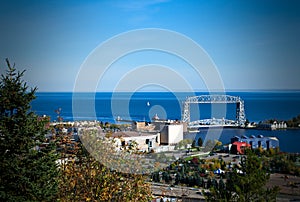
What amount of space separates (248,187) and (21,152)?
178 cm

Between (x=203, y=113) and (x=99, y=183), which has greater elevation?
(x=99, y=183)

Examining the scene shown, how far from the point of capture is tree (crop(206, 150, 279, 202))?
3.11 m

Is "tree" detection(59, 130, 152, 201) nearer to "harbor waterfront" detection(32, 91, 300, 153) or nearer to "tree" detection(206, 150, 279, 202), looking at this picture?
"tree" detection(206, 150, 279, 202)

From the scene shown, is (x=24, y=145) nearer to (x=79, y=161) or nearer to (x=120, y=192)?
(x=79, y=161)

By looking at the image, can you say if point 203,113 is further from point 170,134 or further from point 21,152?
point 21,152

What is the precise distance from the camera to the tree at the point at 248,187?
122 inches

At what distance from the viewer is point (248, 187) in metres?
3.12

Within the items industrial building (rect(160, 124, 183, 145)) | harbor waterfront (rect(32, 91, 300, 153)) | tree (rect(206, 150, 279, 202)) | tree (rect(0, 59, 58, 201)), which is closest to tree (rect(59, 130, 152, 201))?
tree (rect(0, 59, 58, 201))

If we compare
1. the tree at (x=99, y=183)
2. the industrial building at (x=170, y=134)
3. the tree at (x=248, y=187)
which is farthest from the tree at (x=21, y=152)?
the industrial building at (x=170, y=134)

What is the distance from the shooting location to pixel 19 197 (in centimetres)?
236

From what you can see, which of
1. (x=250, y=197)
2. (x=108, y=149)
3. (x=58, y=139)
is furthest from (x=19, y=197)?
(x=250, y=197)

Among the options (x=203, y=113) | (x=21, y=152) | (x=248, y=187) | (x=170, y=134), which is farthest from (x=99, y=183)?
(x=203, y=113)

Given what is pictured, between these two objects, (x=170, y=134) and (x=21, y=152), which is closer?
(x=21, y=152)

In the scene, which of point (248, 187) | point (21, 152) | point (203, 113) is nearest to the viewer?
point (21, 152)
